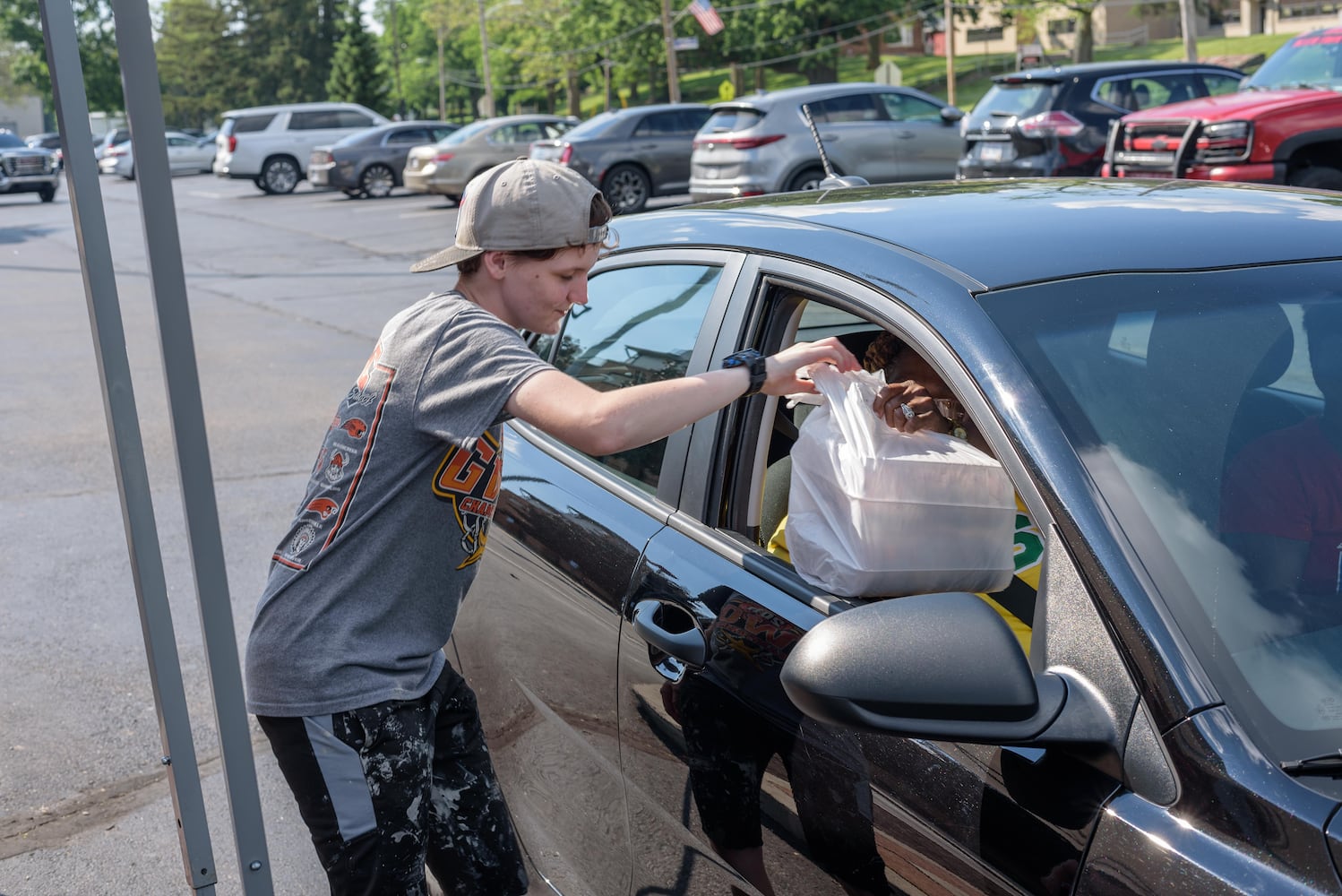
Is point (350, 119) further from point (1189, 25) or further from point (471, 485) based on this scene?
point (471, 485)

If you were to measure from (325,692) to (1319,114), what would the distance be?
11.2 metres

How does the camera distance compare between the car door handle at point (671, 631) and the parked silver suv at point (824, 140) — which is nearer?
the car door handle at point (671, 631)

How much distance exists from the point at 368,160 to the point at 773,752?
98.8 feet

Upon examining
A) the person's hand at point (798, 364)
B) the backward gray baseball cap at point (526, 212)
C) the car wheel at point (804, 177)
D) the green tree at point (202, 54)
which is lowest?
the car wheel at point (804, 177)

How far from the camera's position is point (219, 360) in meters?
11.3

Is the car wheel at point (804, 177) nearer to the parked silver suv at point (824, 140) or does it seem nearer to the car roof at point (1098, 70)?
the parked silver suv at point (824, 140)

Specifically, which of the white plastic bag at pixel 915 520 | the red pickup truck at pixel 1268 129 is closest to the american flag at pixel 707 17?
the red pickup truck at pixel 1268 129

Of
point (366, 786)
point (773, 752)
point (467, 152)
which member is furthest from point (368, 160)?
point (773, 752)

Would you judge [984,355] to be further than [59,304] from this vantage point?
No

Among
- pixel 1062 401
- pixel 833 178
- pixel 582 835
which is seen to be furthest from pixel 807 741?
pixel 833 178

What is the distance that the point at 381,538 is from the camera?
7.29ft

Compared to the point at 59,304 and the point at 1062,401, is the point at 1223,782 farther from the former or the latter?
the point at 59,304

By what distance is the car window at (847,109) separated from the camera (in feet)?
60.2

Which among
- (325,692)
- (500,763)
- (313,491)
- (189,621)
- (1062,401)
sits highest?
(1062,401)
